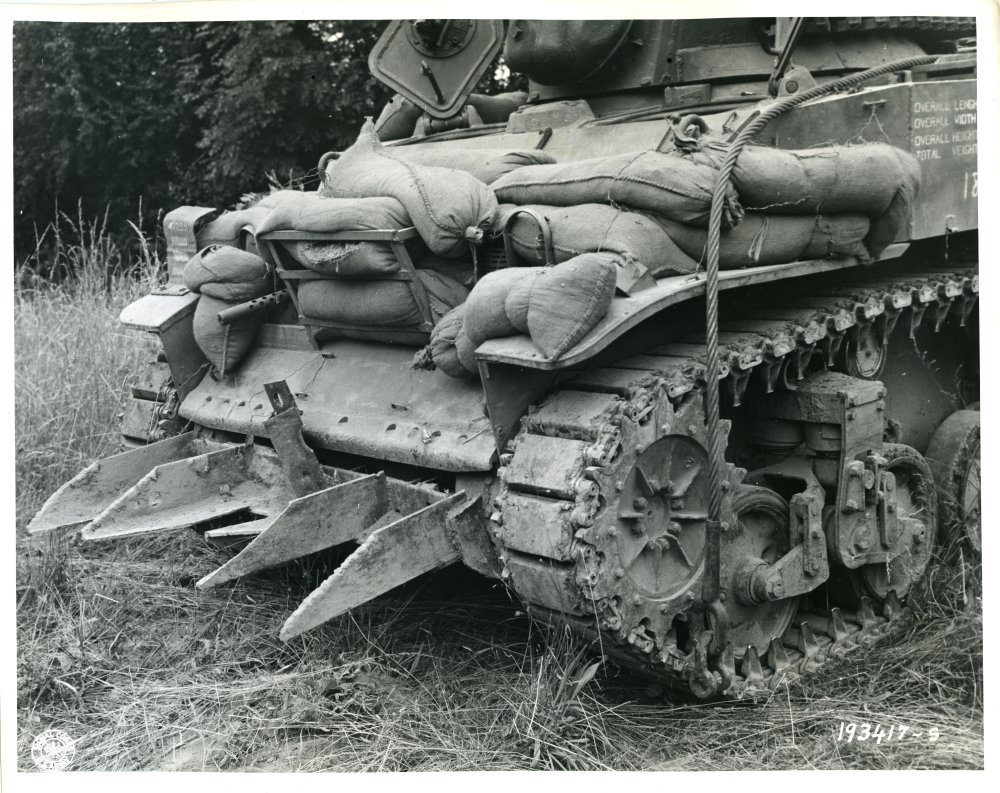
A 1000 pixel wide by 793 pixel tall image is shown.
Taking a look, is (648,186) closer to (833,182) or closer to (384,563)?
(833,182)

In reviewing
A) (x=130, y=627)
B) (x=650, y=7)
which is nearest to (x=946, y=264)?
(x=650, y=7)

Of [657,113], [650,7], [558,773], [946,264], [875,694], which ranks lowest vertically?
[875,694]

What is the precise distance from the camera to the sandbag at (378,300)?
14.7 feet

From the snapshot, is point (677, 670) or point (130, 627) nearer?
point (677, 670)

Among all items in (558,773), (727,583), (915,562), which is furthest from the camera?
(915,562)

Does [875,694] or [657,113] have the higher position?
[657,113]

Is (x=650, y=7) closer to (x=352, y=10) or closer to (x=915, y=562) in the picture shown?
(x=352, y=10)

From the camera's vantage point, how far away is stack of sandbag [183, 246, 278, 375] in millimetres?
5305

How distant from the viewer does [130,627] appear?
511 cm

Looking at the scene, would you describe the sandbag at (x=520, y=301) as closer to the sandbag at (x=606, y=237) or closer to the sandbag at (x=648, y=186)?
→ the sandbag at (x=606, y=237)

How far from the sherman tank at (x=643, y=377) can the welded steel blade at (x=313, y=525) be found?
0.01m

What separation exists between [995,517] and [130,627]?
11.3 ft

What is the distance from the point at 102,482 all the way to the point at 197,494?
60 centimetres

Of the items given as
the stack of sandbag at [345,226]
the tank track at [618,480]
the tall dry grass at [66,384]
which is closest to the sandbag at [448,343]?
the stack of sandbag at [345,226]
